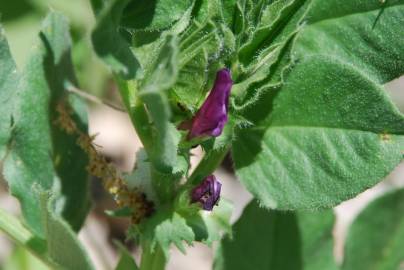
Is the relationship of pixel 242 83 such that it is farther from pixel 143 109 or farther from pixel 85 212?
pixel 85 212

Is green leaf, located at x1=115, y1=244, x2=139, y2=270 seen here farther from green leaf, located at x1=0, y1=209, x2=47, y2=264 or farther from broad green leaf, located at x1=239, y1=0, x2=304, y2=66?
broad green leaf, located at x1=239, y1=0, x2=304, y2=66

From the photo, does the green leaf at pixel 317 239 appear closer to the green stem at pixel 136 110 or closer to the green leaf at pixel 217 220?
the green leaf at pixel 217 220

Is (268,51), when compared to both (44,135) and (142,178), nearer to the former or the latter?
(142,178)

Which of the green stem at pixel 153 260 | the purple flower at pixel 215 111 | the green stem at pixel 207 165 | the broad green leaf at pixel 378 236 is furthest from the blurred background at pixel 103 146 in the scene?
the purple flower at pixel 215 111

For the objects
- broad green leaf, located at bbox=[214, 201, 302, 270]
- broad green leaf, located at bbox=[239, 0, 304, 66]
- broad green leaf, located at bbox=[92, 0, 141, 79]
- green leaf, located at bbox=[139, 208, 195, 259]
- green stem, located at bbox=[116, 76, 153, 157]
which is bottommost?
broad green leaf, located at bbox=[214, 201, 302, 270]

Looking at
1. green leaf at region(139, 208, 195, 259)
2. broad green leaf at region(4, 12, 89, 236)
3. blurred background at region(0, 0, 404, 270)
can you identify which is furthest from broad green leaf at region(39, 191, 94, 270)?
blurred background at region(0, 0, 404, 270)

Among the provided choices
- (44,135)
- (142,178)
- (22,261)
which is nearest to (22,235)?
(44,135)

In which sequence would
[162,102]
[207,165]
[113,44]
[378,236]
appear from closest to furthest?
[162,102]
[113,44]
[207,165]
[378,236]

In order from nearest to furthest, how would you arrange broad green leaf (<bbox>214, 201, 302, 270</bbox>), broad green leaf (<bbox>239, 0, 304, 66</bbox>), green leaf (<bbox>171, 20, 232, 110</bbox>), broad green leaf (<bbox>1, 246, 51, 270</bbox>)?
green leaf (<bbox>171, 20, 232, 110</bbox>) → broad green leaf (<bbox>239, 0, 304, 66</bbox>) → broad green leaf (<bbox>214, 201, 302, 270</bbox>) → broad green leaf (<bbox>1, 246, 51, 270</bbox>)
